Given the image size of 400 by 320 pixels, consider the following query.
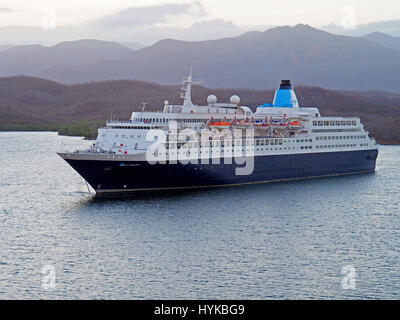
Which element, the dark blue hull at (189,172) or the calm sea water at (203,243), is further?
the dark blue hull at (189,172)

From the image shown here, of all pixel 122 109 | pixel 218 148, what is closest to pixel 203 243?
pixel 218 148

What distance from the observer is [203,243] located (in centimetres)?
2908

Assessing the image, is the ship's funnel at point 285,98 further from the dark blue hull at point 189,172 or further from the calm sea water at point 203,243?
the calm sea water at point 203,243

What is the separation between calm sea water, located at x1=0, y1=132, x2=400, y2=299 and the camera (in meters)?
23.4

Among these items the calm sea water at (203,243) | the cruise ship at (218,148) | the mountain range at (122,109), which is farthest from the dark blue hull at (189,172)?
the mountain range at (122,109)

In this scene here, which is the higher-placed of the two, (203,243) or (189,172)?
(189,172)

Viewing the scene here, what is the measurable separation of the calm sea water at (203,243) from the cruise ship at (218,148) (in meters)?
1.53

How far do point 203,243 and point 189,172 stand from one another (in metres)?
12.7

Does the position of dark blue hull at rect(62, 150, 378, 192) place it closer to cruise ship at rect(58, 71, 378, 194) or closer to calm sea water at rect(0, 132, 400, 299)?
cruise ship at rect(58, 71, 378, 194)

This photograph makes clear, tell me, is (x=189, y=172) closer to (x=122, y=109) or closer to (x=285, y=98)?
(x=285, y=98)

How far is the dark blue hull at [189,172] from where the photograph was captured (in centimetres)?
3938

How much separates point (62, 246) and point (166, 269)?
19.3 feet
